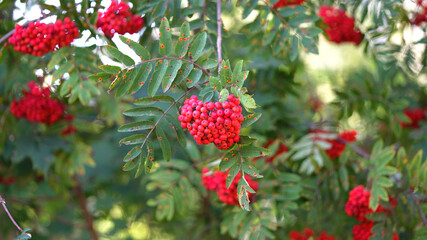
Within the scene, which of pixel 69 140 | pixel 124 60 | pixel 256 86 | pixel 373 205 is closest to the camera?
pixel 124 60

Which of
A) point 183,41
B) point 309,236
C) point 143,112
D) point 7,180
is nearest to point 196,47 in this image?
point 183,41

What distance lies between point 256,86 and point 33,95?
1.25 meters

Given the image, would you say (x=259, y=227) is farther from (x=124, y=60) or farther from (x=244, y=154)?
(x=124, y=60)

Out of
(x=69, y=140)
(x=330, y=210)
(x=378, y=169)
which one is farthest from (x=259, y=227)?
(x=69, y=140)

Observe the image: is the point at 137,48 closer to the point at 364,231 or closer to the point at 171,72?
the point at 171,72

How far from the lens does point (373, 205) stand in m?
1.67

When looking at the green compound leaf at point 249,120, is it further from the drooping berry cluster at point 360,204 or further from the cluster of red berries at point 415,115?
the cluster of red berries at point 415,115

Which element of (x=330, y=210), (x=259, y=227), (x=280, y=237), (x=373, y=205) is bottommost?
(x=280, y=237)

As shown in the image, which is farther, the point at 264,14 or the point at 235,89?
the point at 264,14

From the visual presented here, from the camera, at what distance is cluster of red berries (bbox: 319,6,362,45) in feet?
7.66

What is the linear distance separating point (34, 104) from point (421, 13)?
6.65 feet

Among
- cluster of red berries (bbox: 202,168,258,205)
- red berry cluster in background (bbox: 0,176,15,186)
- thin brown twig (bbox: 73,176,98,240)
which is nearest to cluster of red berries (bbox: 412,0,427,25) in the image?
cluster of red berries (bbox: 202,168,258,205)

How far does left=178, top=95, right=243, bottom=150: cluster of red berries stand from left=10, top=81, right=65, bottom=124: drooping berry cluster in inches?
37.9

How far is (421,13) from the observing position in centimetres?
224
